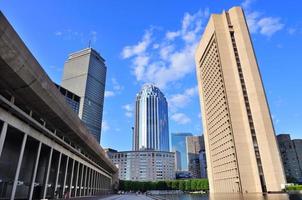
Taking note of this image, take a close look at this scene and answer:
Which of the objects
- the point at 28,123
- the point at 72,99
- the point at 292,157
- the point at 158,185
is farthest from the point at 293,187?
the point at 72,99

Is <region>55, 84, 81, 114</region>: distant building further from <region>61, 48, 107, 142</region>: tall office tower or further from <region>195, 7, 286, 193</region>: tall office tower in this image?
<region>195, 7, 286, 193</region>: tall office tower

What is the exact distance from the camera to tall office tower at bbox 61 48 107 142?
172m

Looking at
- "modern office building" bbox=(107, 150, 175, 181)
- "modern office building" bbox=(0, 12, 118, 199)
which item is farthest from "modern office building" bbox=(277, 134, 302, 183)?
"modern office building" bbox=(0, 12, 118, 199)

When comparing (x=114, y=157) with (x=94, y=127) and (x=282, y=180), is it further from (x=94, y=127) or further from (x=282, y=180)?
(x=282, y=180)

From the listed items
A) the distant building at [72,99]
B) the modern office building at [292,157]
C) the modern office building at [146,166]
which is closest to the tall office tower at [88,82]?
the distant building at [72,99]

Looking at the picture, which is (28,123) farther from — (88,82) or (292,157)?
(88,82)

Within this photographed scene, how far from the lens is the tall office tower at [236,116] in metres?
59.2

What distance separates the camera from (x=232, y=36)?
7569 cm

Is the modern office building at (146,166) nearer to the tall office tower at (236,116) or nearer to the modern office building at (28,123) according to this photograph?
the tall office tower at (236,116)

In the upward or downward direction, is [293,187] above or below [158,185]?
below

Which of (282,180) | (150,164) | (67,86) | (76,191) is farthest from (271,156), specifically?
(67,86)

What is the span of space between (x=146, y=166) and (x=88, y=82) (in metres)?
74.9

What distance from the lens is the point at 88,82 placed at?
176m

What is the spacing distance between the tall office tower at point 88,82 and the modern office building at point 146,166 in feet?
96.1
